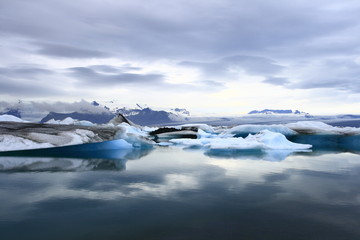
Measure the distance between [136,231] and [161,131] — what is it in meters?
44.5

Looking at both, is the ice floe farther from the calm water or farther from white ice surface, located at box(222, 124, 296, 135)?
the calm water

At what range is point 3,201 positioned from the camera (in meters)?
7.12

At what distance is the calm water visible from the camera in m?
5.41

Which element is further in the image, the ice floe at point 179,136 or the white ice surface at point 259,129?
the white ice surface at point 259,129

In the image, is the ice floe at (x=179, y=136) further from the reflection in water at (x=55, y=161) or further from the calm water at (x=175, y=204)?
the calm water at (x=175, y=204)

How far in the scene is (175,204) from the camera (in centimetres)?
723

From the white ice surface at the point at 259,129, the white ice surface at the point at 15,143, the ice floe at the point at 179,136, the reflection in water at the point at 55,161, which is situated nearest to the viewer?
the reflection in water at the point at 55,161

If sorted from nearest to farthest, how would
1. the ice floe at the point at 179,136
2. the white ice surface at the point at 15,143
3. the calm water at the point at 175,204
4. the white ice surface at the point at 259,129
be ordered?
the calm water at the point at 175,204, the white ice surface at the point at 15,143, the ice floe at the point at 179,136, the white ice surface at the point at 259,129

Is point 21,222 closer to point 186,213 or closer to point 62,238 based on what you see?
point 62,238

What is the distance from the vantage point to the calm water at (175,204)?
5406 millimetres

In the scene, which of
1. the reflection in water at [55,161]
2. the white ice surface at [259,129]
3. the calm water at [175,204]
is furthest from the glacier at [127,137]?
the calm water at [175,204]

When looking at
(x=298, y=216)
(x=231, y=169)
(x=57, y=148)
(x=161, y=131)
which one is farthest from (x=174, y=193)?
(x=161, y=131)

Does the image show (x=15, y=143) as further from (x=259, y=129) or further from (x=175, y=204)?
(x=259, y=129)

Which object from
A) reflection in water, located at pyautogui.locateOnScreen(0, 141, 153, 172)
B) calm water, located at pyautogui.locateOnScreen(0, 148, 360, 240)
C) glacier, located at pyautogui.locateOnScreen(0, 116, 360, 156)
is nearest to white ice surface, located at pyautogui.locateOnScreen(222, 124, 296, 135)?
glacier, located at pyautogui.locateOnScreen(0, 116, 360, 156)
